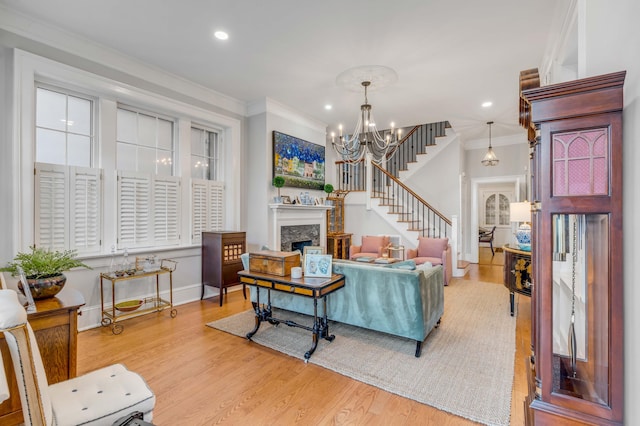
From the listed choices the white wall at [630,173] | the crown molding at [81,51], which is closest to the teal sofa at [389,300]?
the white wall at [630,173]

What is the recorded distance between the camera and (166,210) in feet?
14.3

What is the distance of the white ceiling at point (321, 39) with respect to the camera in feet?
9.29

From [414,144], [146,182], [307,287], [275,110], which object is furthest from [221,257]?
[414,144]

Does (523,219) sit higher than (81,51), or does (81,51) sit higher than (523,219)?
(81,51)

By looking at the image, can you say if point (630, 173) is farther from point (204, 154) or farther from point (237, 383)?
point (204, 154)

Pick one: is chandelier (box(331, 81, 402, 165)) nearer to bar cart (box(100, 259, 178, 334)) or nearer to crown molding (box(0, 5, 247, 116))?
crown molding (box(0, 5, 247, 116))

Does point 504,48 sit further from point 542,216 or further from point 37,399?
point 37,399

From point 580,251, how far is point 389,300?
1.89m

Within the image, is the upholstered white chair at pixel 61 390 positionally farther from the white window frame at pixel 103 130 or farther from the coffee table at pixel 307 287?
the white window frame at pixel 103 130

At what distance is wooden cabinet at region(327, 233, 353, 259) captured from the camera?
7.19m

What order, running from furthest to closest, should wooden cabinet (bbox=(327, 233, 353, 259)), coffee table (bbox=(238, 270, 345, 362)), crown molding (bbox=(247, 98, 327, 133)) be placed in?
wooden cabinet (bbox=(327, 233, 353, 259))
crown molding (bbox=(247, 98, 327, 133))
coffee table (bbox=(238, 270, 345, 362))

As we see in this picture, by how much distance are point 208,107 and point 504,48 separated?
4.18 m

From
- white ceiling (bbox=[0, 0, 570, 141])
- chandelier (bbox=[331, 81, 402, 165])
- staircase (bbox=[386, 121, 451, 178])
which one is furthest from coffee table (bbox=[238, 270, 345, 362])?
staircase (bbox=[386, 121, 451, 178])

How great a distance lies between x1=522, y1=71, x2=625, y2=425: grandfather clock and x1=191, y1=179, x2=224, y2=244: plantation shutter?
176 inches
